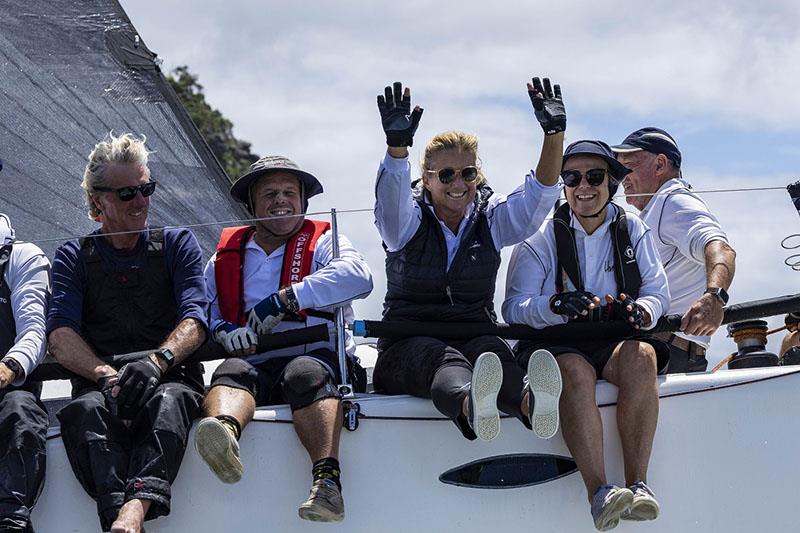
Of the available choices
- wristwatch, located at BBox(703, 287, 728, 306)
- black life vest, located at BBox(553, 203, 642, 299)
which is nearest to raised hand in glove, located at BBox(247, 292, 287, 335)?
black life vest, located at BBox(553, 203, 642, 299)

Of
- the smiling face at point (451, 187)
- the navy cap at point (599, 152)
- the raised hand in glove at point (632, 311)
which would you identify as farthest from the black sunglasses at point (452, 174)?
the raised hand in glove at point (632, 311)

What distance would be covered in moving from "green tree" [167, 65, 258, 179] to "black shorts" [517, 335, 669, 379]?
77.9ft

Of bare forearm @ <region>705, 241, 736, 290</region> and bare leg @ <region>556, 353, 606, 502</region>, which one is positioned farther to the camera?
bare forearm @ <region>705, 241, 736, 290</region>

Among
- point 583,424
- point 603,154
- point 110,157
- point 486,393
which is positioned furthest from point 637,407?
point 110,157

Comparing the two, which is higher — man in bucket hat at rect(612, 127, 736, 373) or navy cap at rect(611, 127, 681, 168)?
navy cap at rect(611, 127, 681, 168)

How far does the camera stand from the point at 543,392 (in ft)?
14.6

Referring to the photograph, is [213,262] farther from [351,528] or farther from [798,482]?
[798,482]

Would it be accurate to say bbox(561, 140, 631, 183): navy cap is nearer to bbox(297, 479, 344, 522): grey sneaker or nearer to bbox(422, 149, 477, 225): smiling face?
bbox(422, 149, 477, 225): smiling face

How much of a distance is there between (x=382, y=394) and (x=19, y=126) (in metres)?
2.47

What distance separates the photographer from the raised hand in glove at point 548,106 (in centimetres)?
481

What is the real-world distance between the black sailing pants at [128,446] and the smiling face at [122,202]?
0.67 metres

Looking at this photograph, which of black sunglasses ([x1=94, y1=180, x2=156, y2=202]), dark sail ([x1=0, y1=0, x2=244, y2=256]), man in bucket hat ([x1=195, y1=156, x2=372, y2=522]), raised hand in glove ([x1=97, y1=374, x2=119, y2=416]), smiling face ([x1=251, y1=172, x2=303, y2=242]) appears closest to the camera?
man in bucket hat ([x1=195, y1=156, x2=372, y2=522])

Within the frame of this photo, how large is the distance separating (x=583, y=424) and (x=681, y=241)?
3.66 feet

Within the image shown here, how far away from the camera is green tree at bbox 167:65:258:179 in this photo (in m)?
29.2
